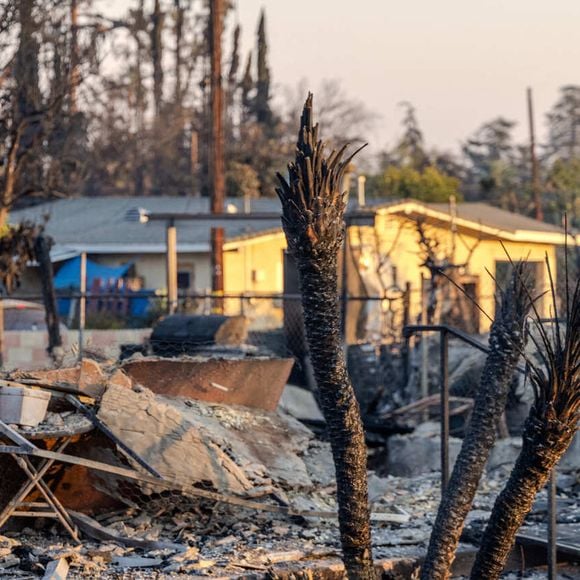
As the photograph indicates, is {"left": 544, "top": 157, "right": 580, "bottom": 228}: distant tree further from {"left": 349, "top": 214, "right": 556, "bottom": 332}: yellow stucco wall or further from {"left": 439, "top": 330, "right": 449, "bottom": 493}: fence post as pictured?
{"left": 439, "top": 330, "right": 449, "bottom": 493}: fence post

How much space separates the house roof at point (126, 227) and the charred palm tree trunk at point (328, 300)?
18.5 metres

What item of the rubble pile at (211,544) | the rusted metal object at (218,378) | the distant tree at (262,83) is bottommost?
the rubble pile at (211,544)

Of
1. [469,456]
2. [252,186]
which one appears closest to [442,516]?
[469,456]

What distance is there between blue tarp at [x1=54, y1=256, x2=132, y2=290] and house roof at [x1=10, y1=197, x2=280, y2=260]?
1.25 ft

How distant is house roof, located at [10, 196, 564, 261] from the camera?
24538mm

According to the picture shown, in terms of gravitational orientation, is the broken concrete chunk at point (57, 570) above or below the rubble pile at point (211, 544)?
above

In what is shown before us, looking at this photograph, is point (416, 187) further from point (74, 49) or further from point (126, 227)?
point (74, 49)

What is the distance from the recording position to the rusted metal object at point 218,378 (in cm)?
903

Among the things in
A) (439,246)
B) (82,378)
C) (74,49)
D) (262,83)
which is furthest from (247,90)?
(82,378)

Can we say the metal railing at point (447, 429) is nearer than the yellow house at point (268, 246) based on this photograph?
Yes

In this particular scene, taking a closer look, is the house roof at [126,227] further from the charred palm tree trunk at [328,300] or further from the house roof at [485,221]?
the charred palm tree trunk at [328,300]

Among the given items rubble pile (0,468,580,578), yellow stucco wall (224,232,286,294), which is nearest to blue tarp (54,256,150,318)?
yellow stucco wall (224,232,286,294)

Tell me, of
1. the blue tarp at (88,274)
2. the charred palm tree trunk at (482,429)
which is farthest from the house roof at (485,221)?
the charred palm tree trunk at (482,429)

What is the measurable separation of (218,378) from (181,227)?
16982 mm
